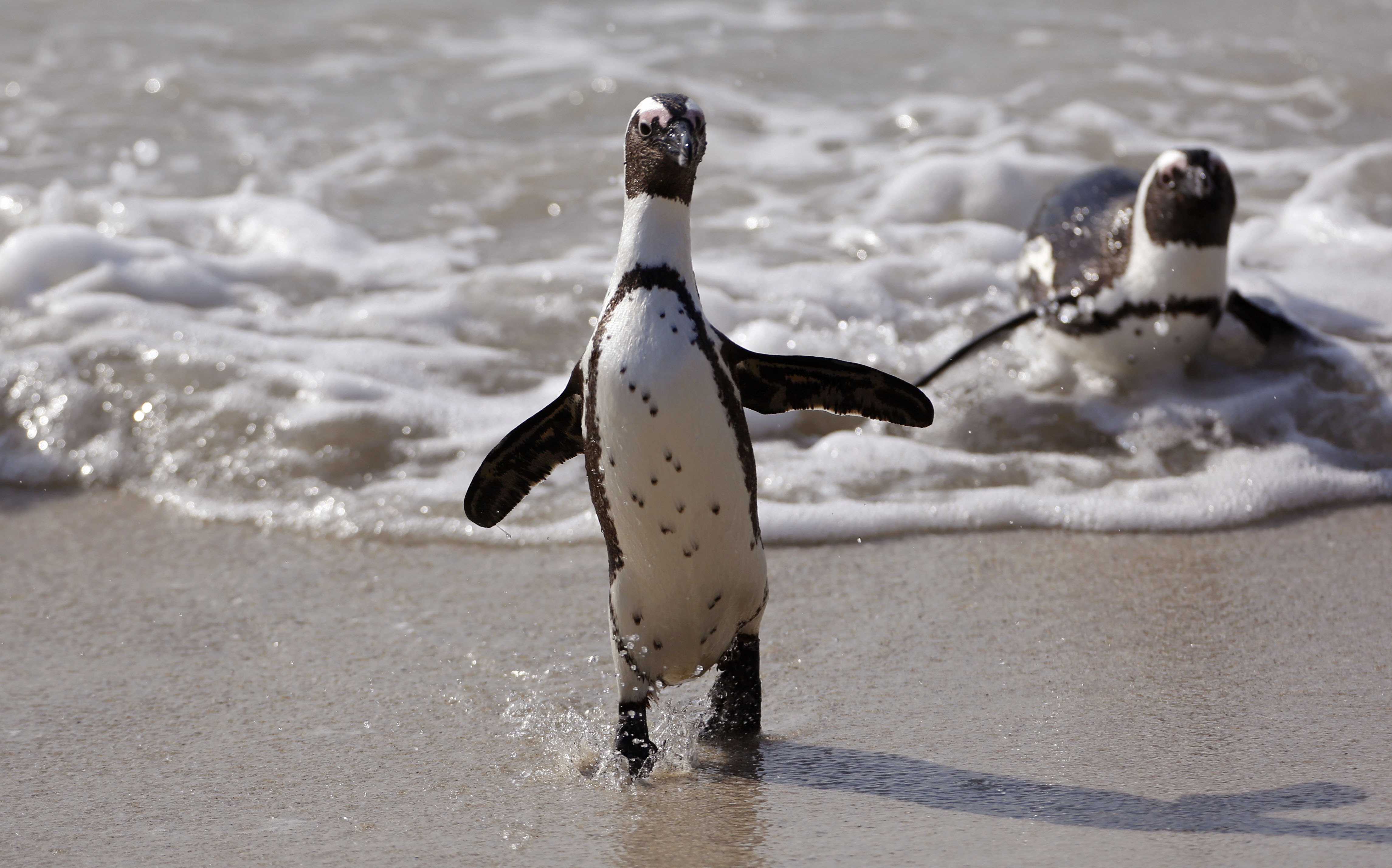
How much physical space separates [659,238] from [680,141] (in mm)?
178

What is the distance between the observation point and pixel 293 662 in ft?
10.4

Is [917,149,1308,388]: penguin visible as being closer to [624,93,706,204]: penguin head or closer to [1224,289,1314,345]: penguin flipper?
[1224,289,1314,345]: penguin flipper

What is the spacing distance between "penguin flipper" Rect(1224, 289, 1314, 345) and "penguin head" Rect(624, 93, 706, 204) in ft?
9.78

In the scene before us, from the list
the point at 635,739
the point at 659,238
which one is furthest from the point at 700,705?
the point at 659,238

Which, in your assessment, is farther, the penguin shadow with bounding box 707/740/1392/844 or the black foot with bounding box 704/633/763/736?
the black foot with bounding box 704/633/763/736

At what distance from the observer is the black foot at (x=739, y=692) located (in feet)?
8.86

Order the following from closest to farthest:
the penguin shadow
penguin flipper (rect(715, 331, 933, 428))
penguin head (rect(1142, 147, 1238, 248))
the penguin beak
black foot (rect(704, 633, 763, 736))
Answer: the penguin shadow < the penguin beak < penguin flipper (rect(715, 331, 933, 428)) < black foot (rect(704, 633, 763, 736)) < penguin head (rect(1142, 147, 1238, 248))

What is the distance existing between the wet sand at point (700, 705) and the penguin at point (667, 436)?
9.4 inches

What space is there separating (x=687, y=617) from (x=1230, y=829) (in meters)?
0.97

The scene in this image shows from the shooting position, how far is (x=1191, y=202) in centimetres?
475

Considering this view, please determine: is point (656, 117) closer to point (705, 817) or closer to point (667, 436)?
point (667, 436)

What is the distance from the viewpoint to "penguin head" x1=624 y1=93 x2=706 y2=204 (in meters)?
2.44

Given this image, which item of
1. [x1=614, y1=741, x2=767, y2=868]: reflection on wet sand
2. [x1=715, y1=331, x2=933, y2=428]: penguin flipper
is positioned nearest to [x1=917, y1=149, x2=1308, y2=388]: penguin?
[x1=715, y1=331, x2=933, y2=428]: penguin flipper

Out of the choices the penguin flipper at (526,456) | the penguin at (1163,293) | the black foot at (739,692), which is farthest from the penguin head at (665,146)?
the penguin at (1163,293)
